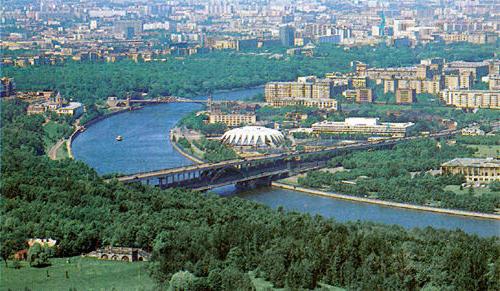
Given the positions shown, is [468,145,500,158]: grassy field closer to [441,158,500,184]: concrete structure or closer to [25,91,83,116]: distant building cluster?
[441,158,500,184]: concrete structure

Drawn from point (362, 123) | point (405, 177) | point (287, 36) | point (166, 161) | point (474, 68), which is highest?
point (405, 177)

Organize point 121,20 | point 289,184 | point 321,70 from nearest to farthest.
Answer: point 289,184 < point 321,70 < point 121,20

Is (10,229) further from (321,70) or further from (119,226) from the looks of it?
(321,70)

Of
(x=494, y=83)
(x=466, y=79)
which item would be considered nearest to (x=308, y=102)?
(x=494, y=83)

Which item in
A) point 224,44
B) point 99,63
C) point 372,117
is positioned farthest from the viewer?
point 224,44

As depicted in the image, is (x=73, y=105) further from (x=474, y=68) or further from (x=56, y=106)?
(x=474, y=68)

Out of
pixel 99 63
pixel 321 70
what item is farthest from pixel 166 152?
pixel 99 63

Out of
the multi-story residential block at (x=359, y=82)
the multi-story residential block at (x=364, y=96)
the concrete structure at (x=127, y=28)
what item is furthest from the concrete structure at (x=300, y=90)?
the concrete structure at (x=127, y=28)
